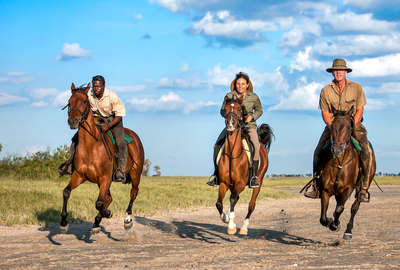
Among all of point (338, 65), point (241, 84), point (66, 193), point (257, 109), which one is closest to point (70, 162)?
point (66, 193)

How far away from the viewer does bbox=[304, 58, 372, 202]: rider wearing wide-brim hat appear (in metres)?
12.3

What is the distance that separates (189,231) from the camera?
16.0m

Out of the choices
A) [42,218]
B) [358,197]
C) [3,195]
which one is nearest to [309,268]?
[358,197]

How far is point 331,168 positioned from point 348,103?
57.9 inches

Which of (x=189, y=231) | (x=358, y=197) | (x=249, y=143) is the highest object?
(x=249, y=143)

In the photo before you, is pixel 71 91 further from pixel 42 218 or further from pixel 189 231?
pixel 42 218

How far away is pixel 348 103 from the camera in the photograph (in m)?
12.4

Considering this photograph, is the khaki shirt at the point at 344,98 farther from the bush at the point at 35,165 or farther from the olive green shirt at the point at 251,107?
the bush at the point at 35,165

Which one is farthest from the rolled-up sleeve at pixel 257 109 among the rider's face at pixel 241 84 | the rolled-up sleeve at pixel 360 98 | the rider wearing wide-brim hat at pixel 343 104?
the rolled-up sleeve at pixel 360 98

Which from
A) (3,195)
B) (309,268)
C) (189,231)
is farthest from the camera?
(3,195)

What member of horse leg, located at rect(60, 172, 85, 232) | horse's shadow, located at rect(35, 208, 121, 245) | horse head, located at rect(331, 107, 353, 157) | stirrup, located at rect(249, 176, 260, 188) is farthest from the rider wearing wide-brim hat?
horse's shadow, located at rect(35, 208, 121, 245)

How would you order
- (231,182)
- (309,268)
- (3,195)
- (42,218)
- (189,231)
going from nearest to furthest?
1. (309,268)
2. (231,182)
3. (189,231)
4. (42,218)
5. (3,195)

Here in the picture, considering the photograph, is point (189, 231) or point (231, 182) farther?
point (189, 231)

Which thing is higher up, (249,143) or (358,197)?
(249,143)
